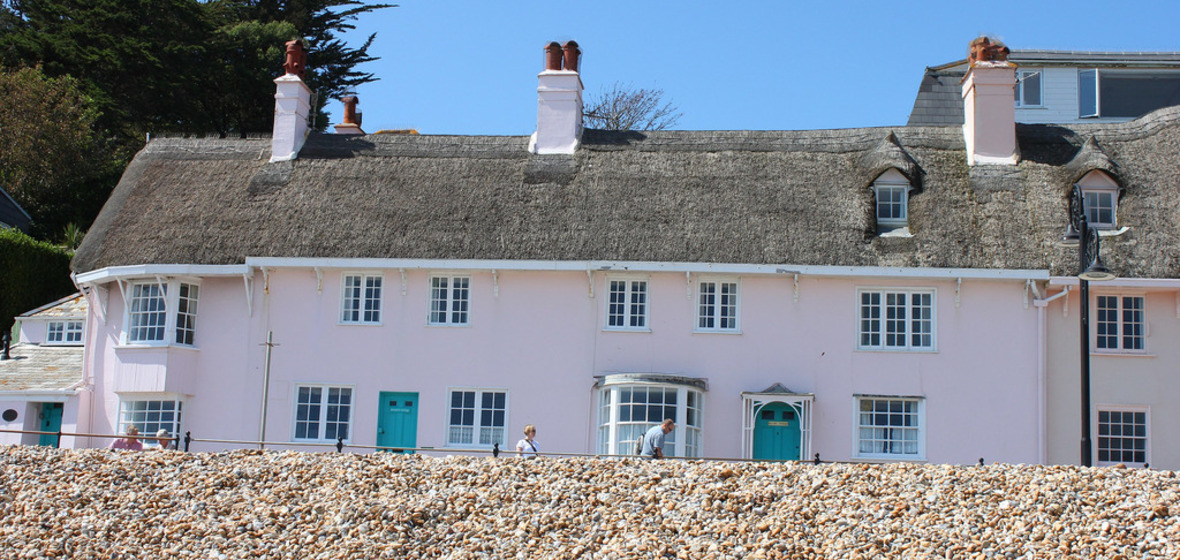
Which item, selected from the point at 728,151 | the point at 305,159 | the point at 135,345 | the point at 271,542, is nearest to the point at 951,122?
the point at 728,151

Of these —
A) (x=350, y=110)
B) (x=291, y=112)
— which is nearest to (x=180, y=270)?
(x=291, y=112)

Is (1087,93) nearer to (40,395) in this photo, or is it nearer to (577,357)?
(577,357)

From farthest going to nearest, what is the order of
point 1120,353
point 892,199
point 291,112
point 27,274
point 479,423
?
point 27,274 < point 291,112 < point 892,199 < point 479,423 < point 1120,353

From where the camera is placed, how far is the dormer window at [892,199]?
82.0 feet

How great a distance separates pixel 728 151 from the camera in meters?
26.7

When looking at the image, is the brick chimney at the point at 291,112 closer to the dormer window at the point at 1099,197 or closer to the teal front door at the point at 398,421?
the teal front door at the point at 398,421

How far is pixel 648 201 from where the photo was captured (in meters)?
25.4

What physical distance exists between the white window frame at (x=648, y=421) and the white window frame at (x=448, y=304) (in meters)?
3.42

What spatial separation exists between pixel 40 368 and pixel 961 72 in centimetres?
2606

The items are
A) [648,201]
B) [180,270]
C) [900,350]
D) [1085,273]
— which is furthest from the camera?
[648,201]

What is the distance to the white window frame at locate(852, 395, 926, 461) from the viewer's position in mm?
23297

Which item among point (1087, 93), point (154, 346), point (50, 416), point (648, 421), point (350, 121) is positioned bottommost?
point (50, 416)

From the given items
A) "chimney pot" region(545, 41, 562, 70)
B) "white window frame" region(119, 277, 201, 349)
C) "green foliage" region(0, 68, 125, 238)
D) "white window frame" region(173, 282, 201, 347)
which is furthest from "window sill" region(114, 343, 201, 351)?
"green foliage" region(0, 68, 125, 238)

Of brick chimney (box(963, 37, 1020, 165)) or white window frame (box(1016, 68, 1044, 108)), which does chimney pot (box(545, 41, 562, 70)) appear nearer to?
brick chimney (box(963, 37, 1020, 165))
